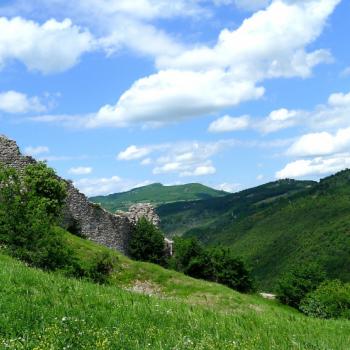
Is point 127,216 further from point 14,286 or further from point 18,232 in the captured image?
point 14,286

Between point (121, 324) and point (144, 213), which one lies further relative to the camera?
point (144, 213)

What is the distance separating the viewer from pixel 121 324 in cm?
773

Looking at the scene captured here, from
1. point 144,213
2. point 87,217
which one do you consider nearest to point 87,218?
point 87,217

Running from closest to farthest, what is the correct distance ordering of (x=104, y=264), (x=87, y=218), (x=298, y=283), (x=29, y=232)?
(x=29, y=232), (x=104, y=264), (x=87, y=218), (x=298, y=283)

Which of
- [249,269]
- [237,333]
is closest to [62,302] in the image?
[237,333]

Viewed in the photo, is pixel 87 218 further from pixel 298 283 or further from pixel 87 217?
pixel 298 283

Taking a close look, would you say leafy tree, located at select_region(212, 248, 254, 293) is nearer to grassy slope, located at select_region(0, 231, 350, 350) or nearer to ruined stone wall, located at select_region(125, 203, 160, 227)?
ruined stone wall, located at select_region(125, 203, 160, 227)

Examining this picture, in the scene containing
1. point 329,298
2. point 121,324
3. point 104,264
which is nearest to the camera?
point 121,324

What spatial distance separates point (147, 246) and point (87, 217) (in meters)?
9.18

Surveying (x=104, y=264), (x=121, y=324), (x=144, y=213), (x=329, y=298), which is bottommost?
(x=329, y=298)

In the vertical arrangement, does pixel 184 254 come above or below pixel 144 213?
below

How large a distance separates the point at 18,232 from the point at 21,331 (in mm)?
19324

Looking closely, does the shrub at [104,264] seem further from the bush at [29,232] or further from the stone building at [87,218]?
the stone building at [87,218]

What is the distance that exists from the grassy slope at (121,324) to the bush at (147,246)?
4541 cm
